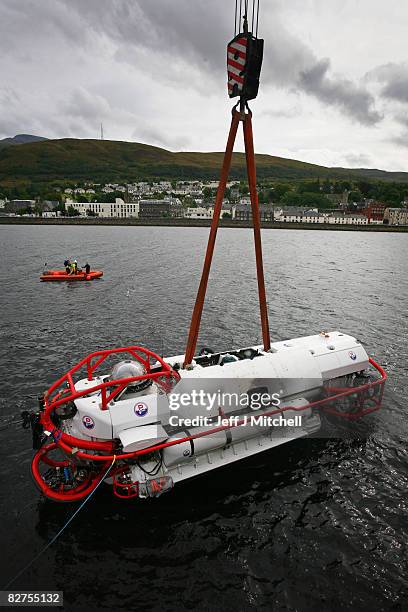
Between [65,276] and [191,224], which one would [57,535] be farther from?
[191,224]

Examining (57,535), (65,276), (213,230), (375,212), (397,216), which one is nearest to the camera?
(57,535)

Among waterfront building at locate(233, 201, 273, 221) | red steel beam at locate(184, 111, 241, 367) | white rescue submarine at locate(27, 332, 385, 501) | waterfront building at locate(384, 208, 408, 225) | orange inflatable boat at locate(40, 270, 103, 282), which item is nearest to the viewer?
white rescue submarine at locate(27, 332, 385, 501)

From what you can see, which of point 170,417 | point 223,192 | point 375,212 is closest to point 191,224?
point 375,212

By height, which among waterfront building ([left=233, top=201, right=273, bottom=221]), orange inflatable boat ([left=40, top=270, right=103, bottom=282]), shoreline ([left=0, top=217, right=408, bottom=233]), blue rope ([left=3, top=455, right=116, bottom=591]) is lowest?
blue rope ([left=3, top=455, right=116, bottom=591])

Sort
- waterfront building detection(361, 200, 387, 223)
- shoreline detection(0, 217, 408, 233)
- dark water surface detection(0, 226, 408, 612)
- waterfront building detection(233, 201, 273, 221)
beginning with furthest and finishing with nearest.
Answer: waterfront building detection(361, 200, 387, 223)
waterfront building detection(233, 201, 273, 221)
shoreline detection(0, 217, 408, 233)
dark water surface detection(0, 226, 408, 612)

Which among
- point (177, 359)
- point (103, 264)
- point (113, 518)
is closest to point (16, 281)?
point (103, 264)

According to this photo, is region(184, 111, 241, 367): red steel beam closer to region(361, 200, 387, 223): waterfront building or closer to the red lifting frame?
the red lifting frame

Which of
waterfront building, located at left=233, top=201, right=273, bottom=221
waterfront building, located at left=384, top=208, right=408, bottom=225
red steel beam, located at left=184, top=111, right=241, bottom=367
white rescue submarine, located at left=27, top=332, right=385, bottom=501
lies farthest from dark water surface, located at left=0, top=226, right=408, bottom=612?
waterfront building, located at left=384, top=208, right=408, bottom=225

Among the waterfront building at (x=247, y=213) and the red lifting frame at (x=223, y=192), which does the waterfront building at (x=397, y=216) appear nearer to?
the waterfront building at (x=247, y=213)

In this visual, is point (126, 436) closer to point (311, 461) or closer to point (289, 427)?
point (289, 427)

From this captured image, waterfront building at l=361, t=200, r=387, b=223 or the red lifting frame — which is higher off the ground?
waterfront building at l=361, t=200, r=387, b=223

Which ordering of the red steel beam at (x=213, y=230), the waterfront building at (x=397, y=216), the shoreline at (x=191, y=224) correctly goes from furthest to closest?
the waterfront building at (x=397, y=216)
the shoreline at (x=191, y=224)
the red steel beam at (x=213, y=230)

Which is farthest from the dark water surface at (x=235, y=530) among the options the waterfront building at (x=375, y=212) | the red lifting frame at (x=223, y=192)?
the waterfront building at (x=375, y=212)

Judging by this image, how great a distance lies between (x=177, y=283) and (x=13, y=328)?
21113mm
